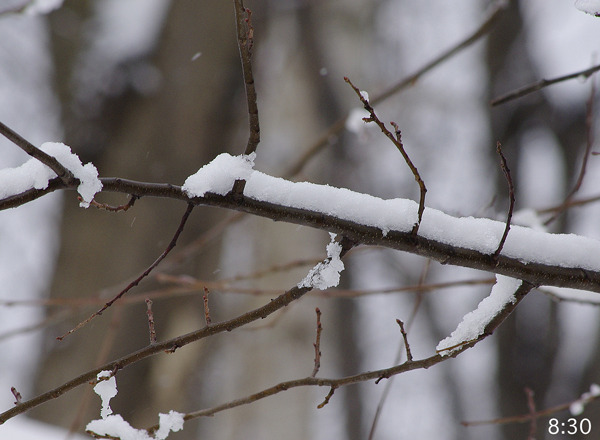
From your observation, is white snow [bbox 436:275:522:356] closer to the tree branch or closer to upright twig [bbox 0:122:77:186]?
the tree branch

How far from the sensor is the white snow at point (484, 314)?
49cm

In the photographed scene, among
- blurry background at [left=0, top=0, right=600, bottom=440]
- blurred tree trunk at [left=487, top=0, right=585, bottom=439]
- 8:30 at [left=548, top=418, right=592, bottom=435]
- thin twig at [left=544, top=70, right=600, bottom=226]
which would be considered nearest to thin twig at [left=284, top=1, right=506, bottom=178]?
blurry background at [left=0, top=0, right=600, bottom=440]

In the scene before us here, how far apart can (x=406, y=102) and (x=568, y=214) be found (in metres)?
1.80

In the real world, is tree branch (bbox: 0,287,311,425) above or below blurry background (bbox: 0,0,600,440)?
below

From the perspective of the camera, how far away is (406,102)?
3.73 metres

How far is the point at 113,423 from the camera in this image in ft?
1.60

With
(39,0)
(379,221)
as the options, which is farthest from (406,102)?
(379,221)

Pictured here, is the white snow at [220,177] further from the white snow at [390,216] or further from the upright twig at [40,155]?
the upright twig at [40,155]

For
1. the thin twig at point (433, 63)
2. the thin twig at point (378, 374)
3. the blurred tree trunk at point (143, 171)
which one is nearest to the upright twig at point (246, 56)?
the thin twig at point (378, 374)

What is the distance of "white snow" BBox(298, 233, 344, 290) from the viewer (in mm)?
452

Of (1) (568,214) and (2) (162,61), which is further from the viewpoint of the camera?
(1) (568,214)

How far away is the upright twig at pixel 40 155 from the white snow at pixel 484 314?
0.43 meters

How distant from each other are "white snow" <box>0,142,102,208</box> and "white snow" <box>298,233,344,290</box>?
0.23 meters

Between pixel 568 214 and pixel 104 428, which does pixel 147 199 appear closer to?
pixel 104 428
